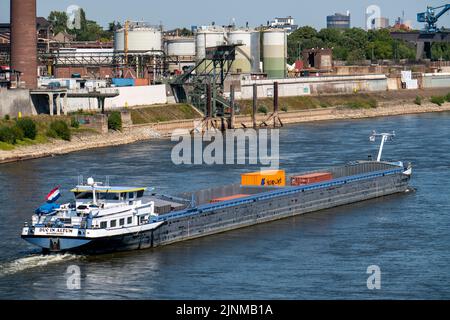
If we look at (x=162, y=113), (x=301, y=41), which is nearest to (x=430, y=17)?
(x=301, y=41)

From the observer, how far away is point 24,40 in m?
86.6

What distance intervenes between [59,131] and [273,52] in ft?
→ 161

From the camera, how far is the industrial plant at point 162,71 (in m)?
86.7

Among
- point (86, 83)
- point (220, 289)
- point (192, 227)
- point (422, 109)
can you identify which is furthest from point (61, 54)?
point (220, 289)

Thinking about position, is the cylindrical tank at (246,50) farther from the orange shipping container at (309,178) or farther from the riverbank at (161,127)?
the orange shipping container at (309,178)

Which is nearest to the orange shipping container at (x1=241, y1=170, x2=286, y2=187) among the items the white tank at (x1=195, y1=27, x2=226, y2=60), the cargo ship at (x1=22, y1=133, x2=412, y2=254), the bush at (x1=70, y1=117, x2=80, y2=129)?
the cargo ship at (x1=22, y1=133, x2=412, y2=254)

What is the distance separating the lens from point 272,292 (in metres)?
37.1

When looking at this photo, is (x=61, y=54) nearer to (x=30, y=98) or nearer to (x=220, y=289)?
(x=30, y=98)

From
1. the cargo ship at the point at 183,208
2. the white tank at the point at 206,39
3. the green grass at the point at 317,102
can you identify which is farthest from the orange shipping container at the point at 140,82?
the cargo ship at the point at 183,208

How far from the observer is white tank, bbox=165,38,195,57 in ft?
409

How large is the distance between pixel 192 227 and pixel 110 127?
136 feet

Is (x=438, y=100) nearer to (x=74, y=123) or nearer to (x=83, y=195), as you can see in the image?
(x=74, y=123)

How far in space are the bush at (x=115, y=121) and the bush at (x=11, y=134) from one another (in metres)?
11.5
